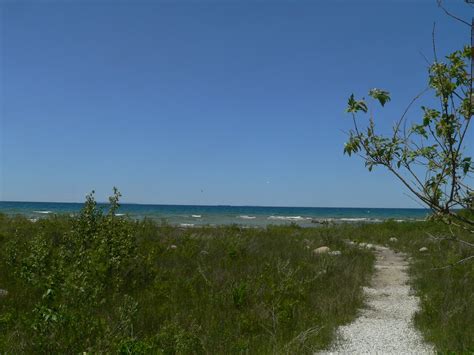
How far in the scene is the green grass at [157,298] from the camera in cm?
463

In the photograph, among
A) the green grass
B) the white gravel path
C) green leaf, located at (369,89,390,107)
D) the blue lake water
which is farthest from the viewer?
the blue lake water

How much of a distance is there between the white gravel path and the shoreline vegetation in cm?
20

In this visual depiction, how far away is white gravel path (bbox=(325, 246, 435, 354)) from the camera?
5.83 metres

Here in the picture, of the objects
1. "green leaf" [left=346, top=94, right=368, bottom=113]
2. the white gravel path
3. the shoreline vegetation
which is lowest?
the white gravel path

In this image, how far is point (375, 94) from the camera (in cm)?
306

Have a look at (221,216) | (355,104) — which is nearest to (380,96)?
(355,104)

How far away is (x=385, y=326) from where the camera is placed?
691cm

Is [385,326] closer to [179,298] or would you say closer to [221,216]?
[179,298]

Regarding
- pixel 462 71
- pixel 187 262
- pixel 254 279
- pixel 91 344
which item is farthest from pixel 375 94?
pixel 187 262

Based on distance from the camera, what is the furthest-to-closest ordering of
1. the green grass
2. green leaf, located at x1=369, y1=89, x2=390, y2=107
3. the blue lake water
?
the blue lake water
the green grass
green leaf, located at x1=369, y1=89, x2=390, y2=107

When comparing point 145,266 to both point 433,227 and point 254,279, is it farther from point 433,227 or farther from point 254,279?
point 433,227

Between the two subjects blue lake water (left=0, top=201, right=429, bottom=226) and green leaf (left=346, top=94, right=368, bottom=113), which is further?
blue lake water (left=0, top=201, right=429, bottom=226)

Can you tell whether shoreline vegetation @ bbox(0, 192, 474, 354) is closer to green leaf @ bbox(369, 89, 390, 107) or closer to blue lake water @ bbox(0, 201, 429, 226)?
green leaf @ bbox(369, 89, 390, 107)

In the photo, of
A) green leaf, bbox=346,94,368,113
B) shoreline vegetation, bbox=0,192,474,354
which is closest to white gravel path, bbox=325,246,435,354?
shoreline vegetation, bbox=0,192,474,354
